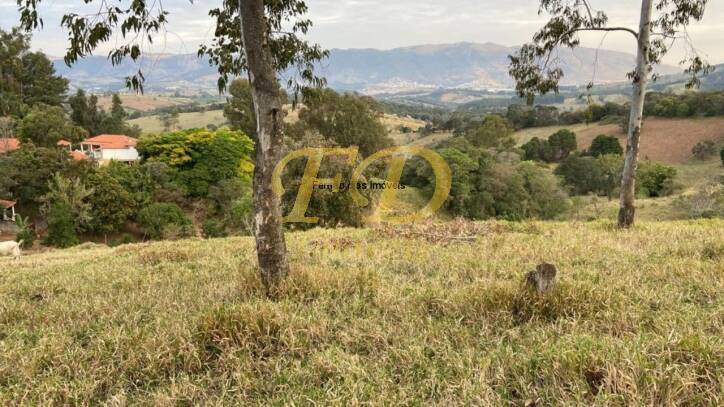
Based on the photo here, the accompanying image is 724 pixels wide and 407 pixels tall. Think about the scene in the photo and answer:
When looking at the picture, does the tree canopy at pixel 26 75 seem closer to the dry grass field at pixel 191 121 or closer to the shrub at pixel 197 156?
the dry grass field at pixel 191 121

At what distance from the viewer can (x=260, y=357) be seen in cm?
349

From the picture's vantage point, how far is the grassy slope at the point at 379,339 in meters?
2.88

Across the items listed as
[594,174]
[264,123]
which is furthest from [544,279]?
[594,174]

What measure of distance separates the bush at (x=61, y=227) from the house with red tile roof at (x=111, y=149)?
19.4 m

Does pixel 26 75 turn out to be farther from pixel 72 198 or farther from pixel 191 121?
pixel 72 198

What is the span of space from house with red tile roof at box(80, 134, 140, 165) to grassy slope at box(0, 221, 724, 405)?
5417 centimetres

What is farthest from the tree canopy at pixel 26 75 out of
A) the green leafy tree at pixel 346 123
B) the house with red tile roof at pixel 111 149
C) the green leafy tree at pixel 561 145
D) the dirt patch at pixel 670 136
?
the dirt patch at pixel 670 136

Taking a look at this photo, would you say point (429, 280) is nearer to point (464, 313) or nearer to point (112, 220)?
point (464, 313)

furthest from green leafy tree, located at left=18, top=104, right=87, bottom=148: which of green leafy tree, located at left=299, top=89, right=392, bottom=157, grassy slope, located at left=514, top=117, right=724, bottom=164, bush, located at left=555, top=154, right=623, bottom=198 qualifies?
grassy slope, located at left=514, top=117, right=724, bottom=164

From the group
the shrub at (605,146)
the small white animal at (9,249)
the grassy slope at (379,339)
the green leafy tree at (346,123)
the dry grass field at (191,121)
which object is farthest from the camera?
the dry grass field at (191,121)

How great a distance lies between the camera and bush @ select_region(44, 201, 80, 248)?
34772 mm

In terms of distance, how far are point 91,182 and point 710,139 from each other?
72957 millimetres

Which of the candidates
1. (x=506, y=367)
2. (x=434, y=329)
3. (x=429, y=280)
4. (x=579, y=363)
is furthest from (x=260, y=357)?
(x=429, y=280)

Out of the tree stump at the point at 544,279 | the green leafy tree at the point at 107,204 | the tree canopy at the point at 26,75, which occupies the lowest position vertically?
the green leafy tree at the point at 107,204
